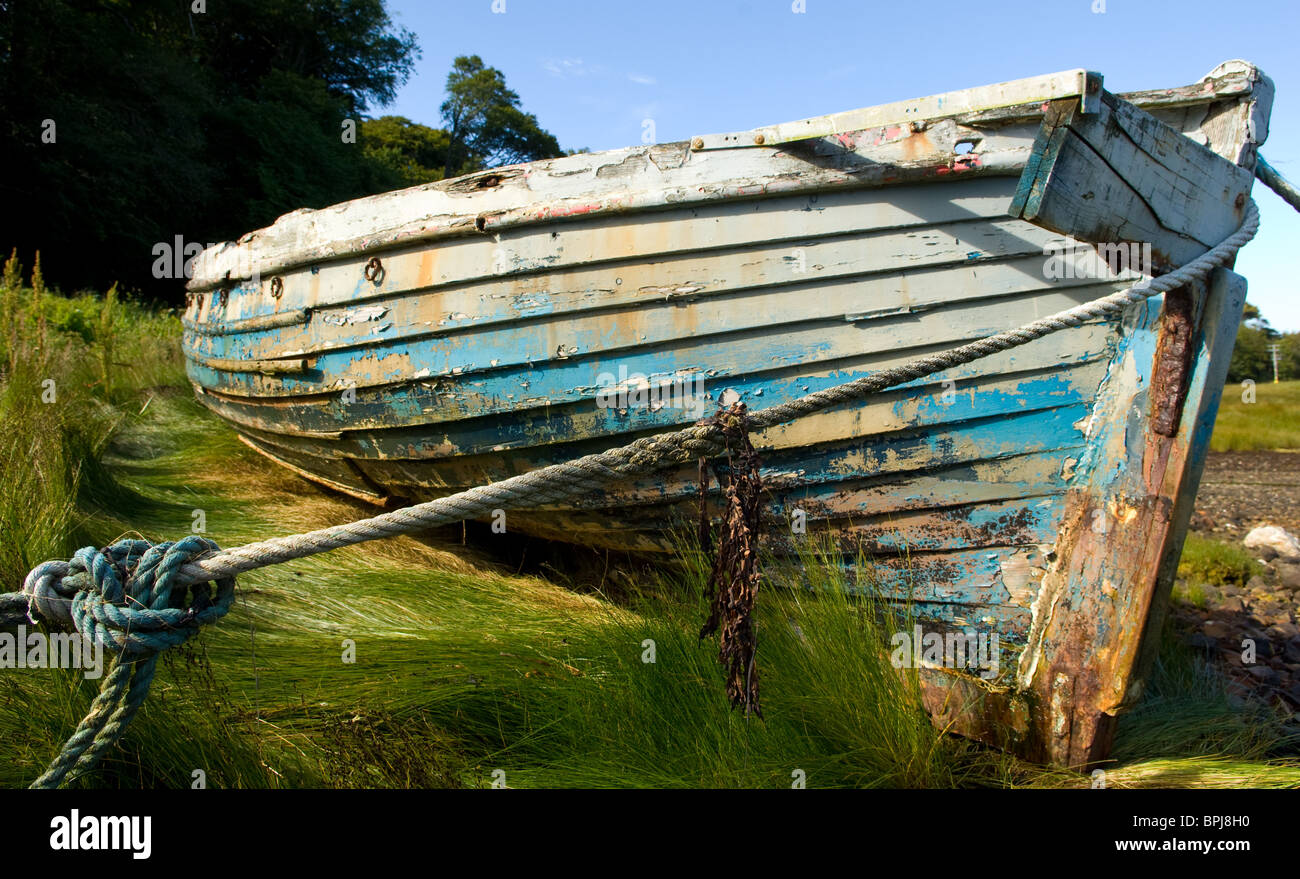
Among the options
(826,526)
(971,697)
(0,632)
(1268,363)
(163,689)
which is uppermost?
(1268,363)

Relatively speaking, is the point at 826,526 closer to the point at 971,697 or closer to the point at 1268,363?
the point at 971,697

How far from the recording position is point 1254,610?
4727 millimetres

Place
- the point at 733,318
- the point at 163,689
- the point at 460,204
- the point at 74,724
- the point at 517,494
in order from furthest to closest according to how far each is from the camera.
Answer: the point at 460,204 → the point at 733,318 → the point at 163,689 → the point at 74,724 → the point at 517,494

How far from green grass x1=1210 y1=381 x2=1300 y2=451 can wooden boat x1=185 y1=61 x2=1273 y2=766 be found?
418 inches

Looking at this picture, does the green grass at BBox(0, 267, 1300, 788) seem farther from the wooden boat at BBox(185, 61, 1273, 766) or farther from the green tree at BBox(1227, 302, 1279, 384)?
the green tree at BBox(1227, 302, 1279, 384)

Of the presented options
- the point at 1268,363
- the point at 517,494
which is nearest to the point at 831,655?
the point at 517,494

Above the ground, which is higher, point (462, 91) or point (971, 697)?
point (462, 91)

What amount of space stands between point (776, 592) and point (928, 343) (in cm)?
95

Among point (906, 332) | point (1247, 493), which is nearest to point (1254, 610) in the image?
point (906, 332)

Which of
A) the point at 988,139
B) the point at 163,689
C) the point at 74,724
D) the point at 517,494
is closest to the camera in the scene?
the point at 517,494

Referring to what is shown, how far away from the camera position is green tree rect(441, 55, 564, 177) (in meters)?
36.8

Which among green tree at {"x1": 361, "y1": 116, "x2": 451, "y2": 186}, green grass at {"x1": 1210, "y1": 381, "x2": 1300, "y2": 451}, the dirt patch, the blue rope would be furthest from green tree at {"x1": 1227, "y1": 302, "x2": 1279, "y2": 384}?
Answer: the blue rope

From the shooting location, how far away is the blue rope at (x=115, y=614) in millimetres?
1502

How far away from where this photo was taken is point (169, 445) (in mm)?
5941
